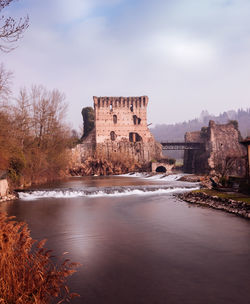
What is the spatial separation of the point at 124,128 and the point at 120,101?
5.68m

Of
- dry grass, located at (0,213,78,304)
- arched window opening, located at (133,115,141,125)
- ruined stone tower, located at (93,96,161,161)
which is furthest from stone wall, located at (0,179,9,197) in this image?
arched window opening, located at (133,115,141,125)

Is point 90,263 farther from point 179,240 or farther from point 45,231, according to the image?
point 45,231

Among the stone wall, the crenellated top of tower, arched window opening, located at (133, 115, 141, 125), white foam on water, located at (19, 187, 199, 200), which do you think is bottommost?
white foam on water, located at (19, 187, 199, 200)

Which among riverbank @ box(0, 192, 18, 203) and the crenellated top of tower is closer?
riverbank @ box(0, 192, 18, 203)

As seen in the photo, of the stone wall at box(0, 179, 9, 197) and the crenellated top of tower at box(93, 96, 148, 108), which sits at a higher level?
the crenellated top of tower at box(93, 96, 148, 108)

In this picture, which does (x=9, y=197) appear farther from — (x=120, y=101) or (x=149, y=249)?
(x=120, y=101)

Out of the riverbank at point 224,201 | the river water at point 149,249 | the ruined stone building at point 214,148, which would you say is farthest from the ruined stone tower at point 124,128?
the river water at point 149,249

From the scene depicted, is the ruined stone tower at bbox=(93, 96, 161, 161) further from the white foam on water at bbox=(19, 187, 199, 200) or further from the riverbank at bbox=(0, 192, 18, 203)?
the riverbank at bbox=(0, 192, 18, 203)

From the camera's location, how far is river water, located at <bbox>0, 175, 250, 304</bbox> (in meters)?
5.51

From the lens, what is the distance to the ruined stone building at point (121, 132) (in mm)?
55688

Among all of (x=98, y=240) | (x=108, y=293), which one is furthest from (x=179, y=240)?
(x=108, y=293)

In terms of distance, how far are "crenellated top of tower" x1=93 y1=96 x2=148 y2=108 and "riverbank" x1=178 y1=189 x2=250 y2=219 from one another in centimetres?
4285

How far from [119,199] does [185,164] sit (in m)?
43.9

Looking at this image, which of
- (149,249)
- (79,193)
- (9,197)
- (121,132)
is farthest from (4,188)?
(121,132)
